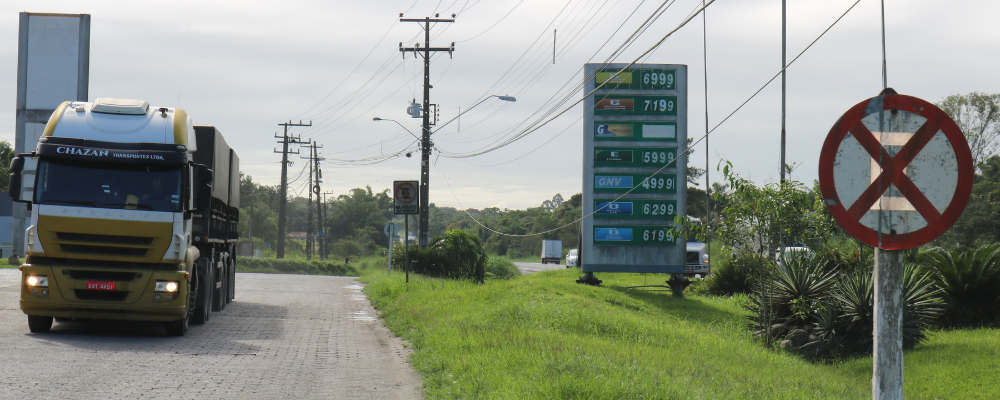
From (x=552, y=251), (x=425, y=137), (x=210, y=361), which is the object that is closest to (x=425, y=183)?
(x=425, y=137)

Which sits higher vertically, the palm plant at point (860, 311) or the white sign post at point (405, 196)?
the white sign post at point (405, 196)

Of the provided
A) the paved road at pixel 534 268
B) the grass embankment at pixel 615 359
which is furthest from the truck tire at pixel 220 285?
the paved road at pixel 534 268

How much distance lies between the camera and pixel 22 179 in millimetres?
10547

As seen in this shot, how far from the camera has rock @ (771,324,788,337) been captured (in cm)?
1449

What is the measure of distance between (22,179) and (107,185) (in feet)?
3.51

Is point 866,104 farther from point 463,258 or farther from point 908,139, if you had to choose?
point 463,258

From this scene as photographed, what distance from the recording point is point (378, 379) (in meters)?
8.37

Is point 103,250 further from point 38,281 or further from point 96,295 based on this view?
point 38,281

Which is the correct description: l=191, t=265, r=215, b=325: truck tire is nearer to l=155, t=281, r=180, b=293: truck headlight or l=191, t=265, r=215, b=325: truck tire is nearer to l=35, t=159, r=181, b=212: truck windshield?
l=155, t=281, r=180, b=293: truck headlight

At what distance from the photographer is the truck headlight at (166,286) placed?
1079 centimetres

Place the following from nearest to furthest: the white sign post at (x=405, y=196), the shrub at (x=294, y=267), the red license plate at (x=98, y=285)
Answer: the red license plate at (x=98, y=285) → the white sign post at (x=405, y=196) → the shrub at (x=294, y=267)

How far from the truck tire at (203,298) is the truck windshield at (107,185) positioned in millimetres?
2680

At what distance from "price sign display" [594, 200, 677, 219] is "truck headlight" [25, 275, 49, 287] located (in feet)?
47.0

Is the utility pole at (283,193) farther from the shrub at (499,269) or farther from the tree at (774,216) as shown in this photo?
the tree at (774,216)
